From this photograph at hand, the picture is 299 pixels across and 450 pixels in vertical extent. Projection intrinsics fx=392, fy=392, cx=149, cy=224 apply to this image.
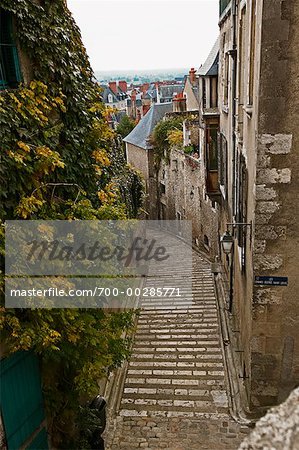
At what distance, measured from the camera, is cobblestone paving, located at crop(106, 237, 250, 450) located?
23.2 ft

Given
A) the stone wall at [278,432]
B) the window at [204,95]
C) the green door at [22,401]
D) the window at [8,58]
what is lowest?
the green door at [22,401]

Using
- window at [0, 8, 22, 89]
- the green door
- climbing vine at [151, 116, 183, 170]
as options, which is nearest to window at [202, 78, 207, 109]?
climbing vine at [151, 116, 183, 170]

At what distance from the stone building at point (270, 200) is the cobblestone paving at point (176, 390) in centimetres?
78

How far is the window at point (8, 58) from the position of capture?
5.41m

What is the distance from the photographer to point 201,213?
63.5 feet

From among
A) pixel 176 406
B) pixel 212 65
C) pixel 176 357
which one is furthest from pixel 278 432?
pixel 212 65

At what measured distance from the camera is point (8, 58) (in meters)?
5.51

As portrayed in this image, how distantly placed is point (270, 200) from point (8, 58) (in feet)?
14.4

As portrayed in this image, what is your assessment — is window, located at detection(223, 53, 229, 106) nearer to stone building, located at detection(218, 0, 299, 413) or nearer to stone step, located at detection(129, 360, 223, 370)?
stone building, located at detection(218, 0, 299, 413)

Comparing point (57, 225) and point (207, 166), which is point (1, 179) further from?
point (207, 166)

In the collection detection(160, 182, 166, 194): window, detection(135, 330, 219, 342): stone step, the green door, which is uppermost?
the green door

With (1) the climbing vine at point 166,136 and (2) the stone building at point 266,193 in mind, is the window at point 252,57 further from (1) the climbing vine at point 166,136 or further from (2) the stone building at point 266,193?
(1) the climbing vine at point 166,136

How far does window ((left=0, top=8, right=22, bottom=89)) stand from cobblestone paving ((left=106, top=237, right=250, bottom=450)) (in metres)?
6.32

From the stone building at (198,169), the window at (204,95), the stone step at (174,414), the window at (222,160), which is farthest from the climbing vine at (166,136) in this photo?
the stone step at (174,414)
